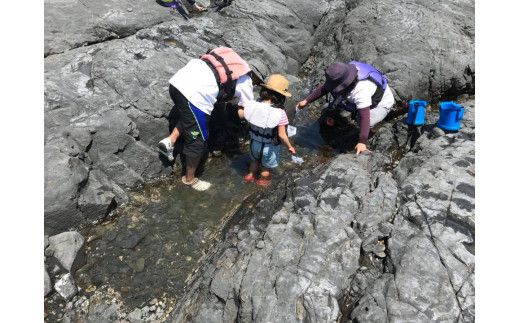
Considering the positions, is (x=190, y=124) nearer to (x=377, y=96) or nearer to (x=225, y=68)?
(x=225, y=68)

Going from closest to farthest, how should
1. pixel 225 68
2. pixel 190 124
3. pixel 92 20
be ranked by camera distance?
pixel 225 68, pixel 190 124, pixel 92 20

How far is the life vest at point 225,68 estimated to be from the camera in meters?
6.02

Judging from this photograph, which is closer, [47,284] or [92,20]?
[47,284]

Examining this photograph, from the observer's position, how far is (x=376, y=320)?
3.72 metres

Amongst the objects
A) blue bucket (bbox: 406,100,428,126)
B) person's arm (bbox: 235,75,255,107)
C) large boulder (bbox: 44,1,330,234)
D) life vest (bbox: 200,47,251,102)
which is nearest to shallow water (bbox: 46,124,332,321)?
large boulder (bbox: 44,1,330,234)

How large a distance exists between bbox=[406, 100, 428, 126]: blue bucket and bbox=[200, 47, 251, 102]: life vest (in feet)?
10.9

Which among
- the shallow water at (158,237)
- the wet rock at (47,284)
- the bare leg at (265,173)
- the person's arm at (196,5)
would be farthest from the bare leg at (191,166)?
the person's arm at (196,5)

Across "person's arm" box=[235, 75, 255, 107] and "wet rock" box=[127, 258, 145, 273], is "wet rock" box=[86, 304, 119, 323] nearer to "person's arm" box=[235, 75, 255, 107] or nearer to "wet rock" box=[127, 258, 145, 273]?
"wet rock" box=[127, 258, 145, 273]

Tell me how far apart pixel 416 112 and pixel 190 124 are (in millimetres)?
4315

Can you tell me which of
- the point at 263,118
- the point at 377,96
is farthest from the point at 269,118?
the point at 377,96

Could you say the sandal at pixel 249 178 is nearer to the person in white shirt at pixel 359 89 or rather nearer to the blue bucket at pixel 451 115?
the person in white shirt at pixel 359 89

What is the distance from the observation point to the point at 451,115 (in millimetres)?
6605

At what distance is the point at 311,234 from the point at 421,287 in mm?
1380

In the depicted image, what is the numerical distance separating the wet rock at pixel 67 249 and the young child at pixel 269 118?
3194 millimetres
